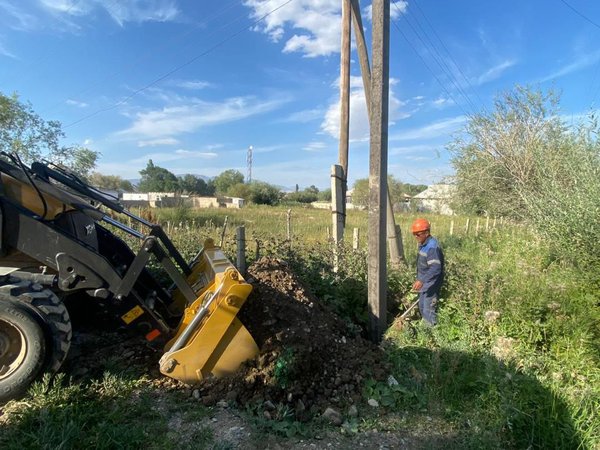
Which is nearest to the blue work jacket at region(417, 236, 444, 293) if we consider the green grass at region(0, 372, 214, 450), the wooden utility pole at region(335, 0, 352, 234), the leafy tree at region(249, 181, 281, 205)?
the wooden utility pole at region(335, 0, 352, 234)

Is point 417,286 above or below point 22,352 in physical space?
above

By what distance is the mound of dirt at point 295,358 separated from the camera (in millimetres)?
3564

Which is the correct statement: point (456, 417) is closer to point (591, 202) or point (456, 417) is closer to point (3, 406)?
point (3, 406)

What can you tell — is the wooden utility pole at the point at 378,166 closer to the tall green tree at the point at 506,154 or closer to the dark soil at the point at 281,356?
the dark soil at the point at 281,356

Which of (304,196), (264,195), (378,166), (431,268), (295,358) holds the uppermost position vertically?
(304,196)

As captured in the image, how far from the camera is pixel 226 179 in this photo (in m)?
112

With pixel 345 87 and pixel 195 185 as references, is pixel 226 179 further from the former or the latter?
pixel 345 87

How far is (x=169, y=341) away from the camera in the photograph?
12.4 ft

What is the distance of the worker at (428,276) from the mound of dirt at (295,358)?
3.33 ft

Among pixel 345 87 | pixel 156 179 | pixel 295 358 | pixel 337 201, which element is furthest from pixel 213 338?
pixel 156 179

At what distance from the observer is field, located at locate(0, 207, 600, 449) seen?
3.03 metres

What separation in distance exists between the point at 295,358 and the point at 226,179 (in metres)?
111

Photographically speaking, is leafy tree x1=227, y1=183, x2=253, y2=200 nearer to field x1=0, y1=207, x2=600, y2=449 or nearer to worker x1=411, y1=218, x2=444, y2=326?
worker x1=411, y1=218, x2=444, y2=326

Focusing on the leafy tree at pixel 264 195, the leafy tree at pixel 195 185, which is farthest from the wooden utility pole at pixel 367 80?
the leafy tree at pixel 195 185
